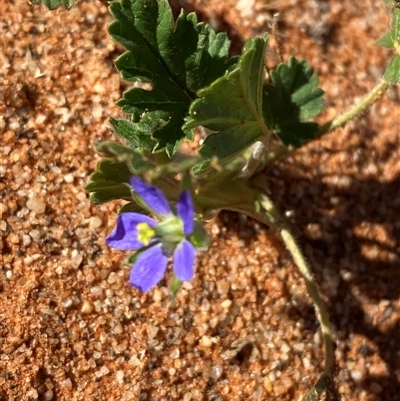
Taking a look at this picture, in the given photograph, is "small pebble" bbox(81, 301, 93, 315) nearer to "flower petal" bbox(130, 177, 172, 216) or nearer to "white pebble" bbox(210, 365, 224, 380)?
"white pebble" bbox(210, 365, 224, 380)

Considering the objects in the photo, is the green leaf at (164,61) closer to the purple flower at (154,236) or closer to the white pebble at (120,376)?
the purple flower at (154,236)

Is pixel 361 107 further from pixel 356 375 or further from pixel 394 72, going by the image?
pixel 356 375

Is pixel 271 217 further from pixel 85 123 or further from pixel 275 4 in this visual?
pixel 275 4

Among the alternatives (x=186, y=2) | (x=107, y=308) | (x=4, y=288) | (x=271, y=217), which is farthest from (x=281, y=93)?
(x=4, y=288)

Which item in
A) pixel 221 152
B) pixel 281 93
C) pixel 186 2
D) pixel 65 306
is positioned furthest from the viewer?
pixel 186 2

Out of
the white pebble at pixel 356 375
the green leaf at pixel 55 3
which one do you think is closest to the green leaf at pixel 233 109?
the green leaf at pixel 55 3

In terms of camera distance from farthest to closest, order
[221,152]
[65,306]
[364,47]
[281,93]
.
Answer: [364,47] → [281,93] → [65,306] → [221,152]
